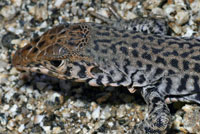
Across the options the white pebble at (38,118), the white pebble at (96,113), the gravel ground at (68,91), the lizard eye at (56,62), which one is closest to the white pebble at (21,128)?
the gravel ground at (68,91)

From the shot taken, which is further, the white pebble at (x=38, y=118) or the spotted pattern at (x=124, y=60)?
the white pebble at (x=38, y=118)

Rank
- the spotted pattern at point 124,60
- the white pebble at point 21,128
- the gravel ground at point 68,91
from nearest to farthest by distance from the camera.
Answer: the spotted pattern at point 124,60
the gravel ground at point 68,91
the white pebble at point 21,128

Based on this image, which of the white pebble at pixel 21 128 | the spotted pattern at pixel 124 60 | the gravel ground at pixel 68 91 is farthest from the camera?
the white pebble at pixel 21 128

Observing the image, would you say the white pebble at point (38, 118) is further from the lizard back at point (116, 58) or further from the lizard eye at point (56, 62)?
the lizard eye at point (56, 62)

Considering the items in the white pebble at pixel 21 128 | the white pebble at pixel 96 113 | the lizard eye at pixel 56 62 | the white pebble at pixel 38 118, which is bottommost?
the white pebble at pixel 21 128

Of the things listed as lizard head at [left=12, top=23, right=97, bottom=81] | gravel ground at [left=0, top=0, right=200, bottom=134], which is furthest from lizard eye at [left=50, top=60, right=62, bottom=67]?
gravel ground at [left=0, top=0, right=200, bottom=134]

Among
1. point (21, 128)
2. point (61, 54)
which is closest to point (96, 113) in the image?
point (21, 128)
